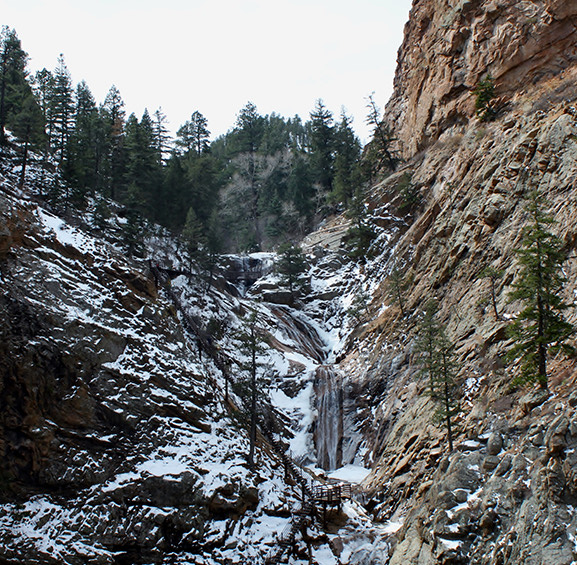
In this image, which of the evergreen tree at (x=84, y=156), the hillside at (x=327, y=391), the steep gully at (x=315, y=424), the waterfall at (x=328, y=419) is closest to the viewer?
the hillside at (x=327, y=391)

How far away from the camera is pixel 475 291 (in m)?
25.5

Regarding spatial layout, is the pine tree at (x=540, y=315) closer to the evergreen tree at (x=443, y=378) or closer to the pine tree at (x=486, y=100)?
the evergreen tree at (x=443, y=378)

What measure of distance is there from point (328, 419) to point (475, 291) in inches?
530

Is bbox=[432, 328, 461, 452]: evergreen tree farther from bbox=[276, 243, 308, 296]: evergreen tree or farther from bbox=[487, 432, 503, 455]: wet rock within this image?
bbox=[276, 243, 308, 296]: evergreen tree

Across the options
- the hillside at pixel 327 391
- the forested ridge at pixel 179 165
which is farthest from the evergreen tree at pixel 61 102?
the hillside at pixel 327 391

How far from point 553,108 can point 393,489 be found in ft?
83.1

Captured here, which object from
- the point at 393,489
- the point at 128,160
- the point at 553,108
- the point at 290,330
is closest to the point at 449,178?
the point at 553,108

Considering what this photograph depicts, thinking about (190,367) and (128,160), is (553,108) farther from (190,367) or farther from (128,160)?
(128,160)

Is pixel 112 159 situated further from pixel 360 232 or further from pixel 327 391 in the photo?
A: pixel 327 391

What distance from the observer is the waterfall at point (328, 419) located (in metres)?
29.7

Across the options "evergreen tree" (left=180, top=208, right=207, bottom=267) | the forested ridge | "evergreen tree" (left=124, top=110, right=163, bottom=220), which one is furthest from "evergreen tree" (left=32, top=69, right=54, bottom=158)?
"evergreen tree" (left=180, top=208, right=207, bottom=267)

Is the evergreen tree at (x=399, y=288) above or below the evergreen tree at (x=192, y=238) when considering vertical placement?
below

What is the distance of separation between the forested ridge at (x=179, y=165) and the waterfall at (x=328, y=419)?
1634 centimetres

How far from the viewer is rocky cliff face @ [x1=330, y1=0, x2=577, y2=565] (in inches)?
487
